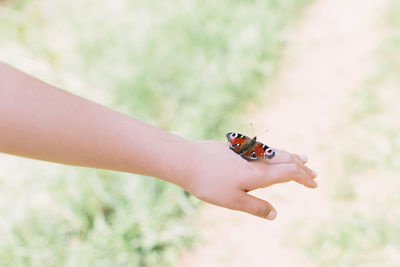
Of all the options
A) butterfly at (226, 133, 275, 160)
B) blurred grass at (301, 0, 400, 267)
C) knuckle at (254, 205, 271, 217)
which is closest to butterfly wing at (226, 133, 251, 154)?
butterfly at (226, 133, 275, 160)

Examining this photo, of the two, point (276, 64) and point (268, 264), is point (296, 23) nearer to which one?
point (276, 64)

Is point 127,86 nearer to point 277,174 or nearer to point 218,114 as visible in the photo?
point 218,114

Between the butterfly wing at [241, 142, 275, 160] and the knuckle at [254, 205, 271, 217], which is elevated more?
the butterfly wing at [241, 142, 275, 160]

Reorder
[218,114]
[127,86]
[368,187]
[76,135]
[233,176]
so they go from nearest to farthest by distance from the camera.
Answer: [76,135]
[233,176]
[368,187]
[218,114]
[127,86]

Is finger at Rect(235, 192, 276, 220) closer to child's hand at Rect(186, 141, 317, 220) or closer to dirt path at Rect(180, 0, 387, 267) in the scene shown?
child's hand at Rect(186, 141, 317, 220)

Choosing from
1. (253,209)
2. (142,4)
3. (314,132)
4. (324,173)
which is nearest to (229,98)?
(314,132)

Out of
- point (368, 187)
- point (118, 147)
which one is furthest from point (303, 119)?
point (118, 147)

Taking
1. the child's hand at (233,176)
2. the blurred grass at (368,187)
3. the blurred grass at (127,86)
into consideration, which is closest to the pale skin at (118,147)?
the child's hand at (233,176)
